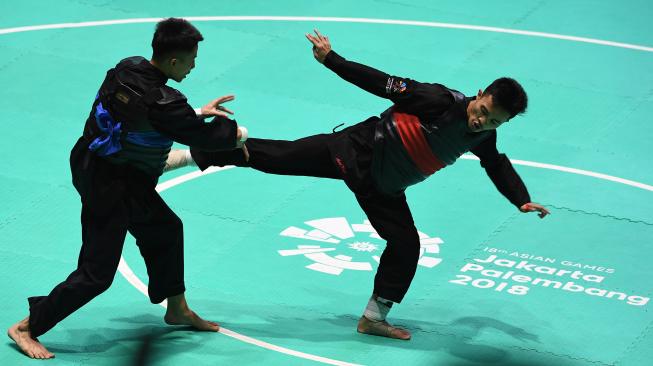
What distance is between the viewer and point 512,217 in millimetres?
9312

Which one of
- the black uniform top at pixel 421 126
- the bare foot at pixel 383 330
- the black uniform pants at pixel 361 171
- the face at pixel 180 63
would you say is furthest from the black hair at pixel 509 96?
the face at pixel 180 63

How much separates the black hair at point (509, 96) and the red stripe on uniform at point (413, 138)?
59cm

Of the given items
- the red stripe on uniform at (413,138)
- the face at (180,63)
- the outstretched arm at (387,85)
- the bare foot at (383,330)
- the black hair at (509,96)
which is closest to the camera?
the face at (180,63)

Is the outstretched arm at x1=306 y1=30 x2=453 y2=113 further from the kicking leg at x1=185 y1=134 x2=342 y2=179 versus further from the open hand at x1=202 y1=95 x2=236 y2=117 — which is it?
Result: the open hand at x1=202 y1=95 x2=236 y2=117

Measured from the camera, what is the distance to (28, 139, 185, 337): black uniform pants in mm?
6715

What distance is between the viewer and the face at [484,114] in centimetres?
682

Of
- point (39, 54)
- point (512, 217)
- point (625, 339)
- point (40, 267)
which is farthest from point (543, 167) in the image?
point (39, 54)

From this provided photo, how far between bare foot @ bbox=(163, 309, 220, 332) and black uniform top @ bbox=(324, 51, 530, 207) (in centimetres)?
146

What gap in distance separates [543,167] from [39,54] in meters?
5.54

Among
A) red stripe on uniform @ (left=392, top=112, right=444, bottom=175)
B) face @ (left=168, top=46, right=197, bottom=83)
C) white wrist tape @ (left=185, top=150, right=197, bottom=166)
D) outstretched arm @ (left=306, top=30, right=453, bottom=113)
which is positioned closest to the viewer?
face @ (left=168, top=46, right=197, bottom=83)

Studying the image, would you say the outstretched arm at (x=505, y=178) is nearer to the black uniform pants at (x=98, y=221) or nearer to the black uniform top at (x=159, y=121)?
the black uniform top at (x=159, y=121)

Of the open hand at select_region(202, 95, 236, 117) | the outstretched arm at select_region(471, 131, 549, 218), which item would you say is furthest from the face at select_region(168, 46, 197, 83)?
the outstretched arm at select_region(471, 131, 549, 218)

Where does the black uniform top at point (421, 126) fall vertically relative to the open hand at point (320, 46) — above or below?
below

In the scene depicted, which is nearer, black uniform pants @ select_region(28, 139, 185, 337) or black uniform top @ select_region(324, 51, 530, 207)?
black uniform pants @ select_region(28, 139, 185, 337)
